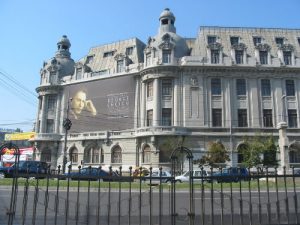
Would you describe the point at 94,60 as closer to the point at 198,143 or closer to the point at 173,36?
the point at 173,36

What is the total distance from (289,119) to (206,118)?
35.0ft

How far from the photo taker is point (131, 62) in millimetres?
46969

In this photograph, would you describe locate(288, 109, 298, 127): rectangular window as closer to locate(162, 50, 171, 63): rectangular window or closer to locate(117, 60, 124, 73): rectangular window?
locate(162, 50, 171, 63): rectangular window

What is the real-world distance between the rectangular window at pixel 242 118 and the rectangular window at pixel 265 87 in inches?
138

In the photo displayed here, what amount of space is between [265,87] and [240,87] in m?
3.26

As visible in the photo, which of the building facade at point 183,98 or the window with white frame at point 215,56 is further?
the window with white frame at point 215,56

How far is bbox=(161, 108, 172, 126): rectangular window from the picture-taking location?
40.9 m

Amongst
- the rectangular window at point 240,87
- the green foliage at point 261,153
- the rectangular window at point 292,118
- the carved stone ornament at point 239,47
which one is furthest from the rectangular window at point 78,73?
the rectangular window at point 292,118

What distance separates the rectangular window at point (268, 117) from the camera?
4088cm

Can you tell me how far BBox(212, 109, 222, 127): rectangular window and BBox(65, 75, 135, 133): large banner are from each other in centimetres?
1055

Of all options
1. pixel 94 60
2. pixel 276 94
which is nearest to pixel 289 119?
pixel 276 94

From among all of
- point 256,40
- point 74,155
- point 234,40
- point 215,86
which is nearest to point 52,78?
point 74,155

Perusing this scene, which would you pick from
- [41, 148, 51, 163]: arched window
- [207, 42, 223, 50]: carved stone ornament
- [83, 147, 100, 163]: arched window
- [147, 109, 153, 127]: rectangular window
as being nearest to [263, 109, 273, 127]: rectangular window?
[207, 42, 223, 50]: carved stone ornament

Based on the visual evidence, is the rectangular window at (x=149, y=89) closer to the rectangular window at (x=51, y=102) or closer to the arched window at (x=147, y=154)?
the arched window at (x=147, y=154)
